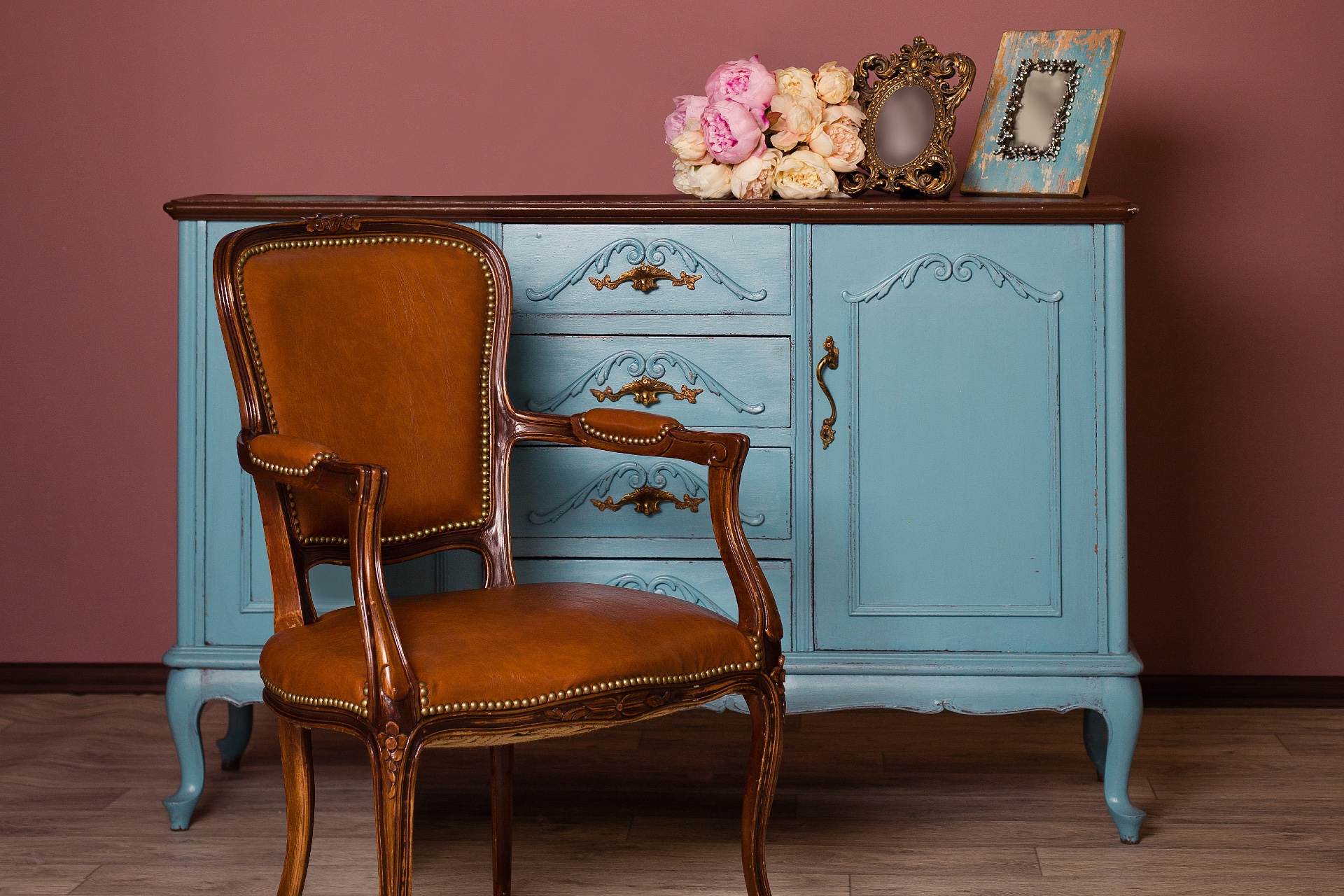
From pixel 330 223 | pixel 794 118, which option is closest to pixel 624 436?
pixel 330 223

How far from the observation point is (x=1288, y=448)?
2650mm

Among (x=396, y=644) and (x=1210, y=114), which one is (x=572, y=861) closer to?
(x=396, y=644)

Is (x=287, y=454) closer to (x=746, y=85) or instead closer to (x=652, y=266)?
(x=652, y=266)

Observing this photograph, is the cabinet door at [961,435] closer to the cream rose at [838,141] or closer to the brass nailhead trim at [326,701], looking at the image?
the cream rose at [838,141]

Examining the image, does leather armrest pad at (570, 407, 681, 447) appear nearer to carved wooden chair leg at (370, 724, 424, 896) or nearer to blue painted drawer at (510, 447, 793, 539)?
blue painted drawer at (510, 447, 793, 539)

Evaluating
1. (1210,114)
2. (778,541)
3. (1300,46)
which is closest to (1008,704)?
(778,541)

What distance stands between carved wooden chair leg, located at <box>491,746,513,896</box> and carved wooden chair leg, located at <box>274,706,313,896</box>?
0.91ft

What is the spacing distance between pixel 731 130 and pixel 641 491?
0.61m

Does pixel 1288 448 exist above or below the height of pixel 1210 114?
below

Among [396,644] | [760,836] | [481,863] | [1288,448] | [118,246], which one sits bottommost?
[481,863]

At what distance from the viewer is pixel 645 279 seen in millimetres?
1987

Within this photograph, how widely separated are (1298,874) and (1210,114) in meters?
1.55

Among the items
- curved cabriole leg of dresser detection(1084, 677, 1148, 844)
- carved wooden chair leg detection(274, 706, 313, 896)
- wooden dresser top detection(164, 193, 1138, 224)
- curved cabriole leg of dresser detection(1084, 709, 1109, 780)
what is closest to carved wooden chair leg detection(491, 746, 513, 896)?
carved wooden chair leg detection(274, 706, 313, 896)

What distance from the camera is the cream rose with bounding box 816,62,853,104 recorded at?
6.83 feet
